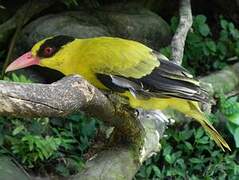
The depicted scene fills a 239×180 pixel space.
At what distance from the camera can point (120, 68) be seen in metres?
3.01

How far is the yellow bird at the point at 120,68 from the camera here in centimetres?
299

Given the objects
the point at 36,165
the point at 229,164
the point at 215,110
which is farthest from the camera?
the point at 215,110

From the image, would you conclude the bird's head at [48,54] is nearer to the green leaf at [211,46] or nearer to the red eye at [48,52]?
the red eye at [48,52]

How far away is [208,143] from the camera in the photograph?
164 inches

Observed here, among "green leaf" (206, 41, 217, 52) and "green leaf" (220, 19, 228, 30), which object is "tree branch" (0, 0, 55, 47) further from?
"green leaf" (220, 19, 228, 30)

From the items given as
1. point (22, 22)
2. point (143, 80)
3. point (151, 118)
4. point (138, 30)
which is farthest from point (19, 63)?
point (138, 30)

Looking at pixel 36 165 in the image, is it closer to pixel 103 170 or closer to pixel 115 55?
pixel 103 170

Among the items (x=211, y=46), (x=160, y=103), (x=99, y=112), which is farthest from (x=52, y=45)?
(x=211, y=46)

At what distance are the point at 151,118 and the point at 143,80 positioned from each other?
1.80 ft

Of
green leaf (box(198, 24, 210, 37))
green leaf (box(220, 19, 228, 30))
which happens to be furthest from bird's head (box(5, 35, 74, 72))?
green leaf (box(220, 19, 228, 30))

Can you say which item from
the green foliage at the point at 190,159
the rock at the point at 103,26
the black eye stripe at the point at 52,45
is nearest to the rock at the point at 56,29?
the rock at the point at 103,26

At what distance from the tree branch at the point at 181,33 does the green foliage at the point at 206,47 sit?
0.67ft

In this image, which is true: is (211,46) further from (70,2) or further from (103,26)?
(70,2)

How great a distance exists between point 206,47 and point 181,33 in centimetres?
51
